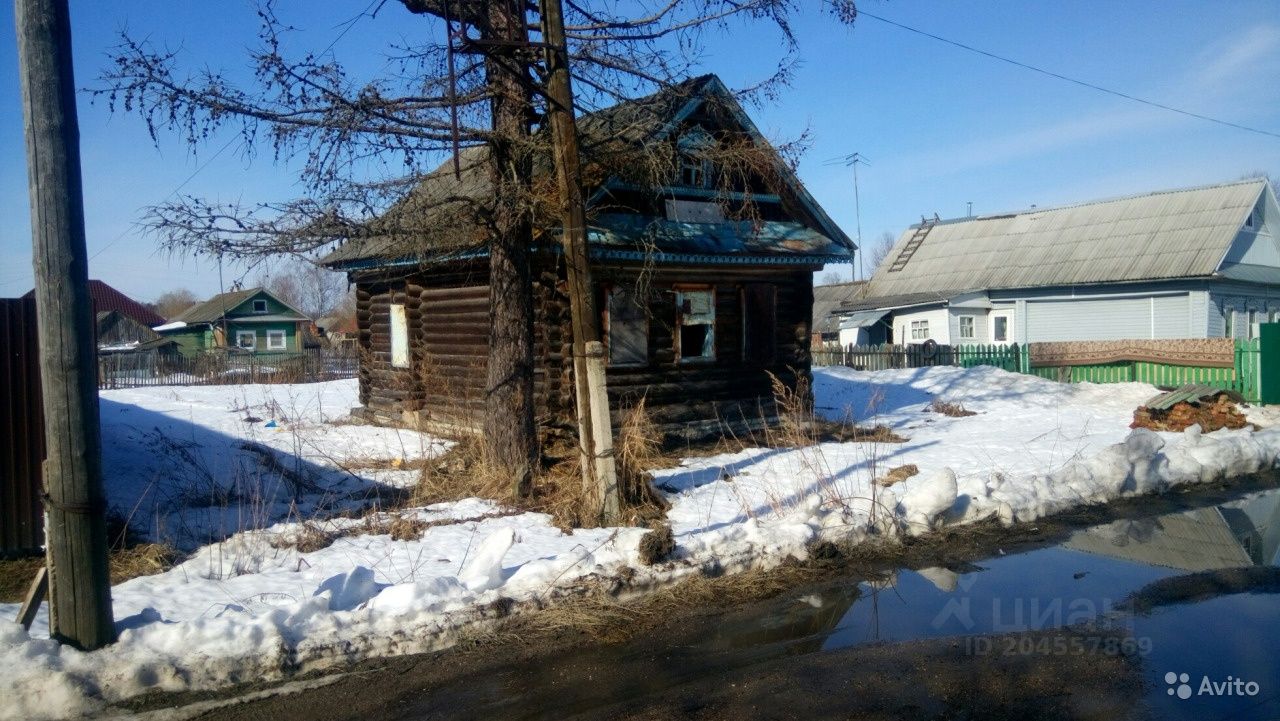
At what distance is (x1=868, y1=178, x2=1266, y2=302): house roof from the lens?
30.3m

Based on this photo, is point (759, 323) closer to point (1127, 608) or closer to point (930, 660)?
point (1127, 608)

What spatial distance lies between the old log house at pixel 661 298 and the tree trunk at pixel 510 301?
0.97m

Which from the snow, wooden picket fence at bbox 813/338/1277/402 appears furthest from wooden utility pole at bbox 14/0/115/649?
wooden picket fence at bbox 813/338/1277/402

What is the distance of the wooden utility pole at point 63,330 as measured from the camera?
4797 millimetres

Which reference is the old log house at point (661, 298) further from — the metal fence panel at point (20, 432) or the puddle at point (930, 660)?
the puddle at point (930, 660)

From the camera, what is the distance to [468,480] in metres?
10.2

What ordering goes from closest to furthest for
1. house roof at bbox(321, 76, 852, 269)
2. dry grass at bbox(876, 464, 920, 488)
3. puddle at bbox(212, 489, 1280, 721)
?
puddle at bbox(212, 489, 1280, 721) → house roof at bbox(321, 76, 852, 269) → dry grass at bbox(876, 464, 920, 488)

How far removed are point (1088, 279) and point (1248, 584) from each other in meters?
27.3

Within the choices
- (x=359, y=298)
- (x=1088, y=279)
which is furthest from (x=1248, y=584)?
(x=1088, y=279)

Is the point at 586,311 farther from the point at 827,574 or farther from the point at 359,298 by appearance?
the point at 359,298

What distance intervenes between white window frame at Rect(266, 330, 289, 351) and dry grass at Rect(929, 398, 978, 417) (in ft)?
155

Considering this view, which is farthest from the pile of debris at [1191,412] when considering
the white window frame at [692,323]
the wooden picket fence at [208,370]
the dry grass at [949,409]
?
the wooden picket fence at [208,370]

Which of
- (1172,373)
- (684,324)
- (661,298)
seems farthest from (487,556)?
(1172,373)

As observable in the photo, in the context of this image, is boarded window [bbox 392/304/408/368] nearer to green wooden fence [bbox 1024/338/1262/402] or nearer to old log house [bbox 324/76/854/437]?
old log house [bbox 324/76/854/437]
